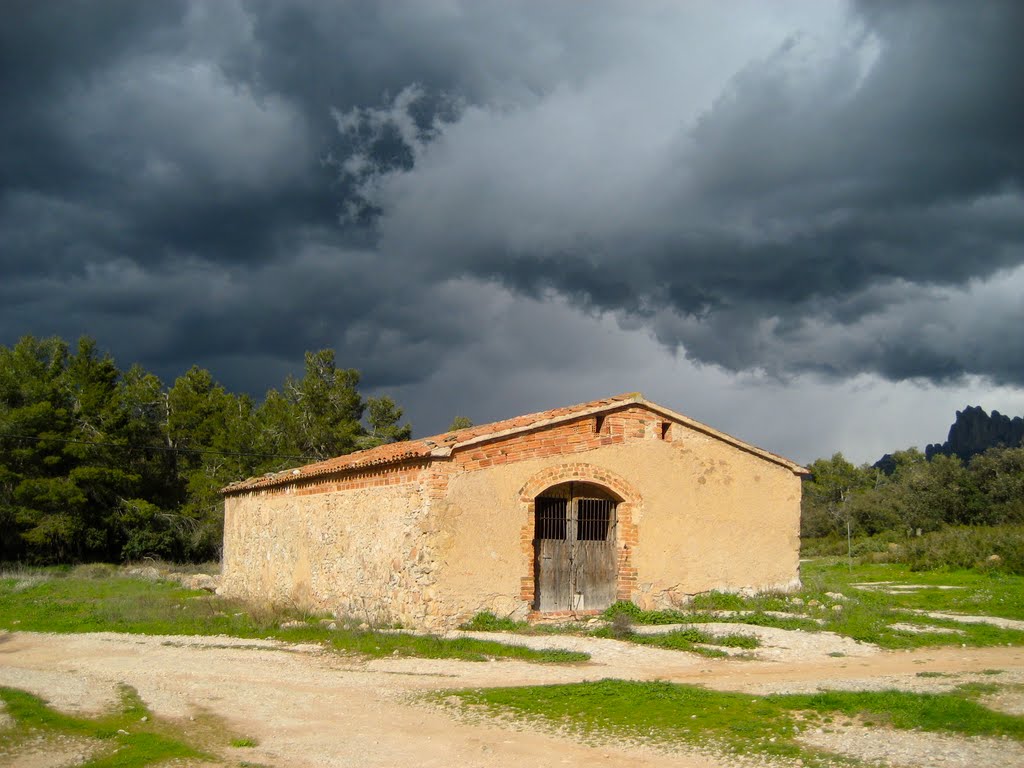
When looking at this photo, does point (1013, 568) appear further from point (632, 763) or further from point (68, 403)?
point (68, 403)

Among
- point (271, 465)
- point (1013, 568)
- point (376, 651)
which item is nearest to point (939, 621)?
point (376, 651)

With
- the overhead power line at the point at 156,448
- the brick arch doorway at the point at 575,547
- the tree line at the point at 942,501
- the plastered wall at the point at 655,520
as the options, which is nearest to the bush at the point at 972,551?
the tree line at the point at 942,501

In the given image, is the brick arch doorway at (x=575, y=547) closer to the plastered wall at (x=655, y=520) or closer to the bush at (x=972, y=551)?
the plastered wall at (x=655, y=520)

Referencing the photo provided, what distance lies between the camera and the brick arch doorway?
51.4 ft

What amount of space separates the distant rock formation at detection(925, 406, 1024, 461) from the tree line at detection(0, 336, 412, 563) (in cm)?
11892

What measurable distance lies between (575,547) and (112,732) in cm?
937

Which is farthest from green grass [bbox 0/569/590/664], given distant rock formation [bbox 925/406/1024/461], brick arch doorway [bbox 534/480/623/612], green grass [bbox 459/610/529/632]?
distant rock formation [bbox 925/406/1024/461]

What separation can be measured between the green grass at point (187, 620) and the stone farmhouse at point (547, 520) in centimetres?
113

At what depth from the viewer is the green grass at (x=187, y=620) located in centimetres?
1264

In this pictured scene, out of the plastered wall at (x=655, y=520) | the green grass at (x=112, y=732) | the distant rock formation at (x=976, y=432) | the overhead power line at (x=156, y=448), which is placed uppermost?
the distant rock formation at (x=976, y=432)

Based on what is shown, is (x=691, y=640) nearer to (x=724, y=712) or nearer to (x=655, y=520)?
(x=655, y=520)

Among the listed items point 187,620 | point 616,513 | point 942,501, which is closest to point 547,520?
point 616,513

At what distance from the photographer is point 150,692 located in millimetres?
10156

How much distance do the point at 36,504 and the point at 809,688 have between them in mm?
34353
